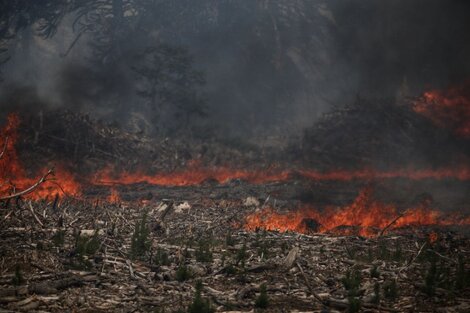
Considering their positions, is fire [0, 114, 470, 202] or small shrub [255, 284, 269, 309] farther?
fire [0, 114, 470, 202]

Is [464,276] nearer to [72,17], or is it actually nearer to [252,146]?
[252,146]

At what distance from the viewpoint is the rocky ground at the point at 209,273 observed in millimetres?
6191

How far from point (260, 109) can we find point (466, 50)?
15.4 metres

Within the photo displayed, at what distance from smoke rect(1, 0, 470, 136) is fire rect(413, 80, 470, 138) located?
236cm

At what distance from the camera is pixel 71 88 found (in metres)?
31.8

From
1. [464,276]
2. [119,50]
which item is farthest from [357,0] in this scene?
[464,276]

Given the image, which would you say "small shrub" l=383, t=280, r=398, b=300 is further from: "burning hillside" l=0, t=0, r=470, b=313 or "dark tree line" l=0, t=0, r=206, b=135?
"dark tree line" l=0, t=0, r=206, b=135

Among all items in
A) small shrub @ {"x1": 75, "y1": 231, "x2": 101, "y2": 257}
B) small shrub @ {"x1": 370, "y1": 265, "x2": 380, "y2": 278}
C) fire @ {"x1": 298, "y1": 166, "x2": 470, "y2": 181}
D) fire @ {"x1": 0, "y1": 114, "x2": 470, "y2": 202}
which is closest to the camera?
small shrub @ {"x1": 75, "y1": 231, "x2": 101, "y2": 257}

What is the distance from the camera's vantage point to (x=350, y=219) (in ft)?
47.3

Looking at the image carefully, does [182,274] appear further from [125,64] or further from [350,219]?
[125,64]

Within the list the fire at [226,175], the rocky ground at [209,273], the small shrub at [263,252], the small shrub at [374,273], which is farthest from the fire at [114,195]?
the small shrub at [374,273]

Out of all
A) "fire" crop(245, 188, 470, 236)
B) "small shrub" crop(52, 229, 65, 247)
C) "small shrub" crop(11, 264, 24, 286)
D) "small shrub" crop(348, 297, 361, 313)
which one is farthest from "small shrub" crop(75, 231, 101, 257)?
"fire" crop(245, 188, 470, 236)

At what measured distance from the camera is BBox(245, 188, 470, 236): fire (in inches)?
510

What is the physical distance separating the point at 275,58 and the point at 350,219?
24.1 metres
